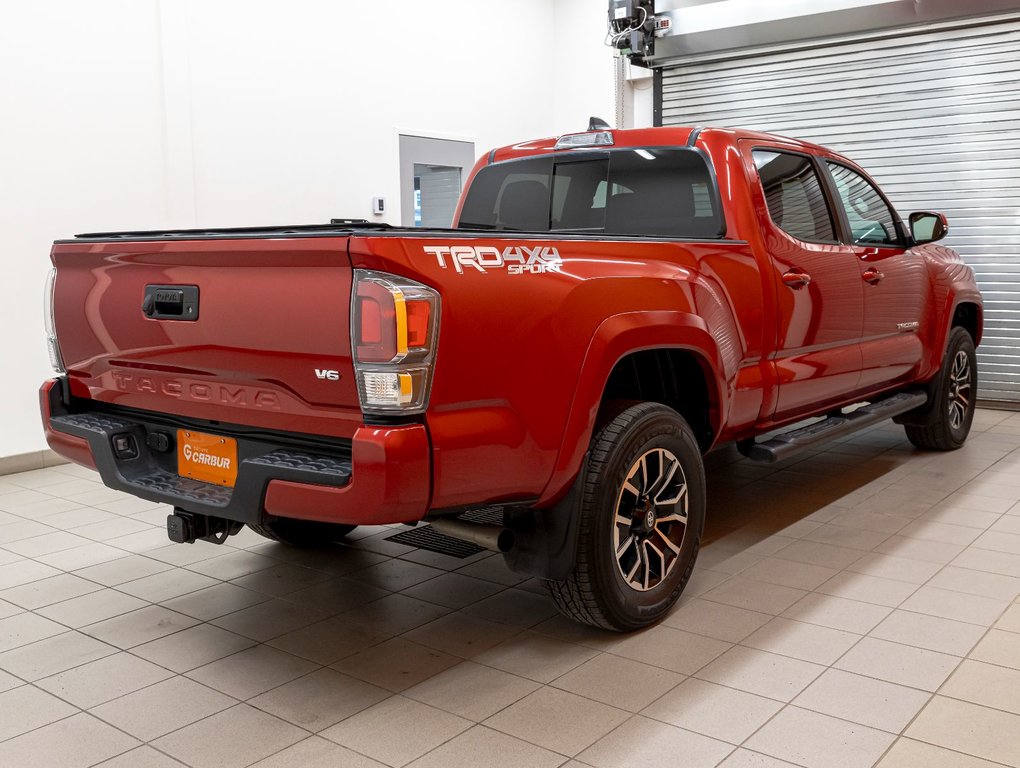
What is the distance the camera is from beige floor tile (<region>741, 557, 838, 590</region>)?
3.74 m

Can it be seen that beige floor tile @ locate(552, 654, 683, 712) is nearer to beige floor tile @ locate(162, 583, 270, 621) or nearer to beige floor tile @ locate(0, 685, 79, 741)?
beige floor tile @ locate(162, 583, 270, 621)

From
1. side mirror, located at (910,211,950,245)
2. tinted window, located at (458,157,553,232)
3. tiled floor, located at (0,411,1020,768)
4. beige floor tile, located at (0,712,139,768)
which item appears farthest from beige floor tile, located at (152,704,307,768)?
side mirror, located at (910,211,950,245)

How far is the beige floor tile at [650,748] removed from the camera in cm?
240

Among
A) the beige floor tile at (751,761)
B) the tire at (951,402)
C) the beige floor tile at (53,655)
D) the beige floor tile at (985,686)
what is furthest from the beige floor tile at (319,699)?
the tire at (951,402)

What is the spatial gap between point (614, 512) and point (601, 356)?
0.52 m

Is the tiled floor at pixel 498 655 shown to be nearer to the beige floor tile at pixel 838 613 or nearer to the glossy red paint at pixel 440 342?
the beige floor tile at pixel 838 613

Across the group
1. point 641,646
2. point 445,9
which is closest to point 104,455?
point 641,646

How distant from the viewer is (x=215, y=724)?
8.68ft

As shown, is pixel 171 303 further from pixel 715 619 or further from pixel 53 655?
pixel 715 619

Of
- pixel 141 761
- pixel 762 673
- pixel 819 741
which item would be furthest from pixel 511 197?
pixel 141 761

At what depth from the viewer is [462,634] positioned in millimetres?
3262

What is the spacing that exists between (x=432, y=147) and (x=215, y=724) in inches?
282

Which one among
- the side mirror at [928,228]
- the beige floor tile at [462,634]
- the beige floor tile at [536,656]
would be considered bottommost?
the beige floor tile at [462,634]

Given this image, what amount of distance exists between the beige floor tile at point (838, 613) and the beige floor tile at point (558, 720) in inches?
40.6
